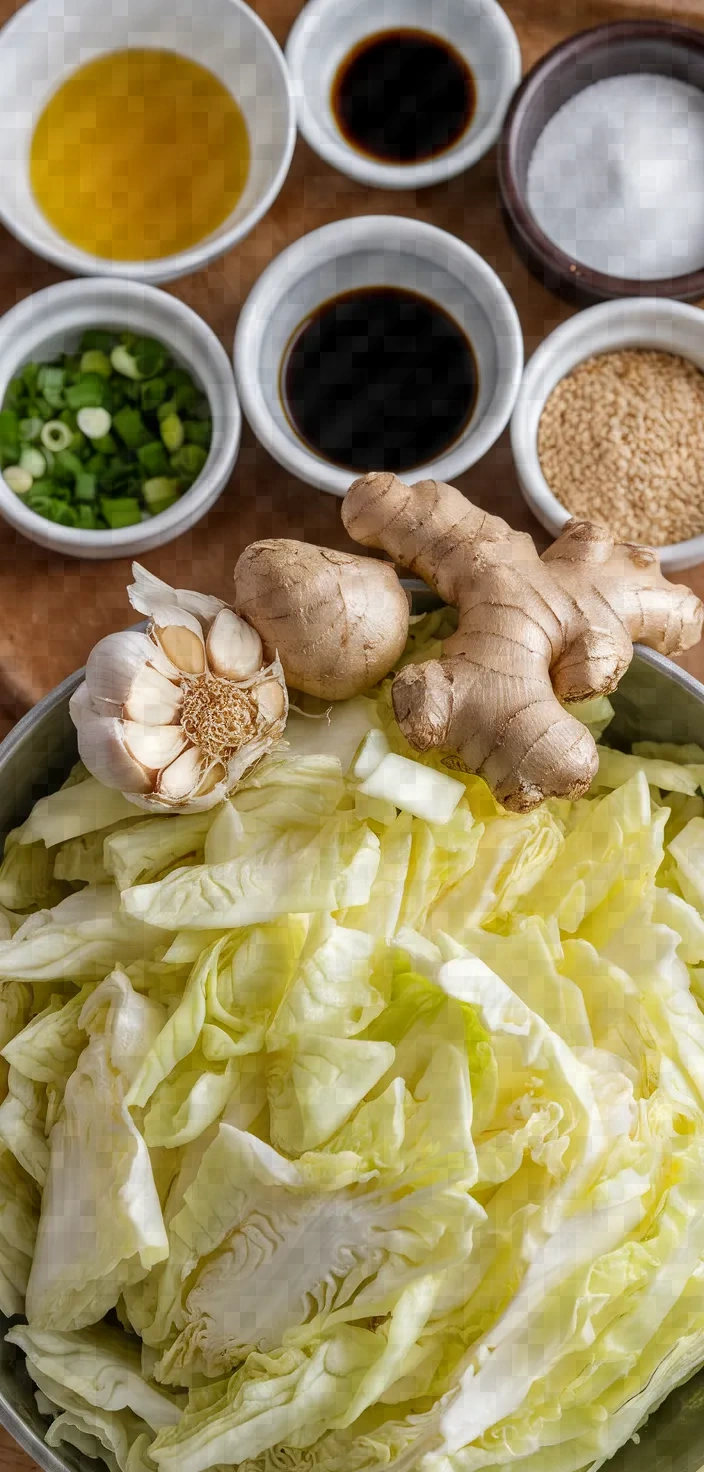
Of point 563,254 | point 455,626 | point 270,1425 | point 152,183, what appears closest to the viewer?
point 270,1425

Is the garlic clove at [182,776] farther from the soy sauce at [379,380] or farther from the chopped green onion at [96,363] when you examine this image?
the chopped green onion at [96,363]

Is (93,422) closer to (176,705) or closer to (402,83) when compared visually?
(176,705)

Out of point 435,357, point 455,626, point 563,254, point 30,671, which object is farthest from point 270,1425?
A: point 563,254

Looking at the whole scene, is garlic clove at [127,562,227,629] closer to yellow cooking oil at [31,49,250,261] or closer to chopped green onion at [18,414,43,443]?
chopped green onion at [18,414,43,443]

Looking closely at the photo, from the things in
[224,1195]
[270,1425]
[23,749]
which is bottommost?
[270,1425]

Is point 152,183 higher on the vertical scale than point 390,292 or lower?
higher

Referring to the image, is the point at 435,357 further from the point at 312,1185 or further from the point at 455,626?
the point at 312,1185
